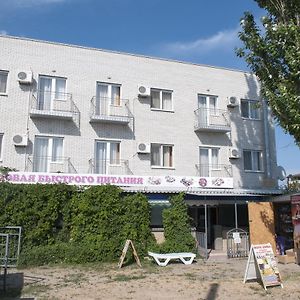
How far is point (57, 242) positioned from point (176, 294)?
23.6 feet

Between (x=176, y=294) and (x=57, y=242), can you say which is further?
(x=57, y=242)

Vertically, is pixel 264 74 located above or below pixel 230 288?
above

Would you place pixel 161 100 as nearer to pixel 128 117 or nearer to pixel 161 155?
pixel 128 117

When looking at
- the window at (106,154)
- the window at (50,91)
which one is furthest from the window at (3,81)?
the window at (106,154)

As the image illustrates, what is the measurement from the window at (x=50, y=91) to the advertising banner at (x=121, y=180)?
375cm

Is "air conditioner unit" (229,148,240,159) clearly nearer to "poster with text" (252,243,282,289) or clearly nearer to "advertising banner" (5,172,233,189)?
"advertising banner" (5,172,233,189)

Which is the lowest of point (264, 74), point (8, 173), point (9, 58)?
point (8, 173)

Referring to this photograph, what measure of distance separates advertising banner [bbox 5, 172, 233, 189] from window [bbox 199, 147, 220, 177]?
152 cm

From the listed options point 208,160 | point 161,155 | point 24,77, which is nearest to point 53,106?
point 24,77

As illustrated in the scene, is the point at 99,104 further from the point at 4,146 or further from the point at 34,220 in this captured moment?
the point at 34,220

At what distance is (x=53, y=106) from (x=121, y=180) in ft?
16.0

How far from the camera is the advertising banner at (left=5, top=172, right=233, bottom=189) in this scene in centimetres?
1789

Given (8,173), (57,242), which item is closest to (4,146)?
(8,173)

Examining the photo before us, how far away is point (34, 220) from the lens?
1608 centimetres
